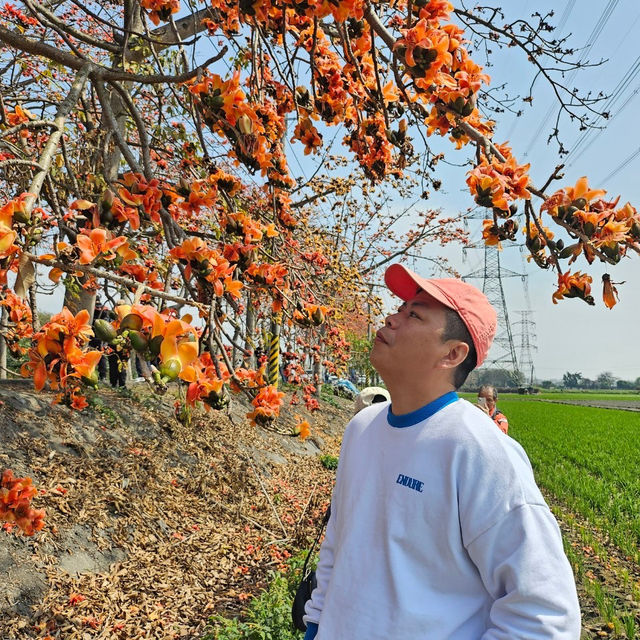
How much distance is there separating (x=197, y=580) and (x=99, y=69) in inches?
143

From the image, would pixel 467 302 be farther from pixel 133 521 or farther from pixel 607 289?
pixel 133 521

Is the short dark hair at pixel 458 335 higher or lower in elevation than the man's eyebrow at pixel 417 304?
lower

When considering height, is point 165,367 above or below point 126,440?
above

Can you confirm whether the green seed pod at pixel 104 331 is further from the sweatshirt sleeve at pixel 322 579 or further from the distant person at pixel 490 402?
the distant person at pixel 490 402

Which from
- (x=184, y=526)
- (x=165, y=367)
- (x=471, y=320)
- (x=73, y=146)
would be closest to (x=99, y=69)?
(x=165, y=367)

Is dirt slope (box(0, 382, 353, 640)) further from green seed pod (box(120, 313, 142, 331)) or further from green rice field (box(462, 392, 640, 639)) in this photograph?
green rice field (box(462, 392, 640, 639))

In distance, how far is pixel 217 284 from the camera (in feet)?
5.07

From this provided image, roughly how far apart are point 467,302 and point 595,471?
10128 mm

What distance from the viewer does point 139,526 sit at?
14.3 feet

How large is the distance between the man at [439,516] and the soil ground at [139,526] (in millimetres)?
1259

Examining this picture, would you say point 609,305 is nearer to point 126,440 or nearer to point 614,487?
point 126,440

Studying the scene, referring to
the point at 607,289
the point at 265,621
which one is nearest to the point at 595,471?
the point at 265,621

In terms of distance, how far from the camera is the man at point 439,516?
95 centimetres

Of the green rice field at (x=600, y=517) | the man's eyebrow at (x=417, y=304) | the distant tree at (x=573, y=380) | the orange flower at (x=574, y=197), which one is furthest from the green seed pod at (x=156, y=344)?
the distant tree at (x=573, y=380)
